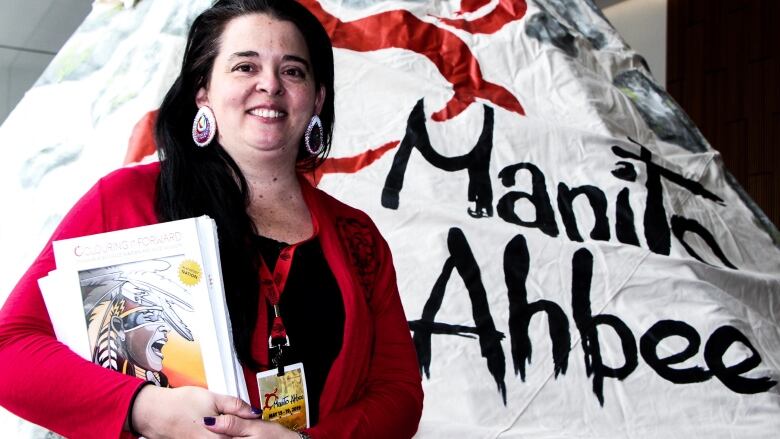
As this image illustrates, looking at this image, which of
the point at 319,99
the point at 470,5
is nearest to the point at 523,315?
the point at 470,5

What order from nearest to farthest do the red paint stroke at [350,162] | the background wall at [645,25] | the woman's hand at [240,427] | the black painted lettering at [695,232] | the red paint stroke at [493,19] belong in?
the woman's hand at [240,427]
the red paint stroke at [350,162]
the black painted lettering at [695,232]
the red paint stroke at [493,19]
the background wall at [645,25]

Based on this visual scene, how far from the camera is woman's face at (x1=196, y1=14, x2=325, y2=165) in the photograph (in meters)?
0.96

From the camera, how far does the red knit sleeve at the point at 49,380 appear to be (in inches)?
32.9

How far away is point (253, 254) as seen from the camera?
937 millimetres

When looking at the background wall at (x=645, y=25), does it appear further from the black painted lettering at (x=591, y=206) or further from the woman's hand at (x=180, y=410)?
the woman's hand at (x=180, y=410)

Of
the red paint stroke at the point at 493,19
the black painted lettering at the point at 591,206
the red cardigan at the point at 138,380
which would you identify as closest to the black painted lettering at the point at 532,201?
the black painted lettering at the point at 591,206

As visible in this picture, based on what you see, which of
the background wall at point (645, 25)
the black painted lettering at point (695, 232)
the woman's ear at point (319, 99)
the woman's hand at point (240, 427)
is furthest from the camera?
the background wall at point (645, 25)

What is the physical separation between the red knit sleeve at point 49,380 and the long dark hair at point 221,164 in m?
0.12

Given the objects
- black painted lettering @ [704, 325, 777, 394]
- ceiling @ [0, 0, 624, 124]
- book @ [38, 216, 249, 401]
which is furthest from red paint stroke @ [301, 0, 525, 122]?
ceiling @ [0, 0, 624, 124]

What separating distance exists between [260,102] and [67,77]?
4.27 feet

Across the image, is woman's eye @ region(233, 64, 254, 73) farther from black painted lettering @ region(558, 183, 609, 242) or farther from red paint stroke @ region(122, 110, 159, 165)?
black painted lettering @ region(558, 183, 609, 242)

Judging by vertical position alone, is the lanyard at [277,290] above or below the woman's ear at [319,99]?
below

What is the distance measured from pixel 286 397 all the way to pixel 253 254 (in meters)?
0.14

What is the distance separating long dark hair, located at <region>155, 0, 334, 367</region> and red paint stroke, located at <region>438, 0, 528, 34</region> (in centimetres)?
119
